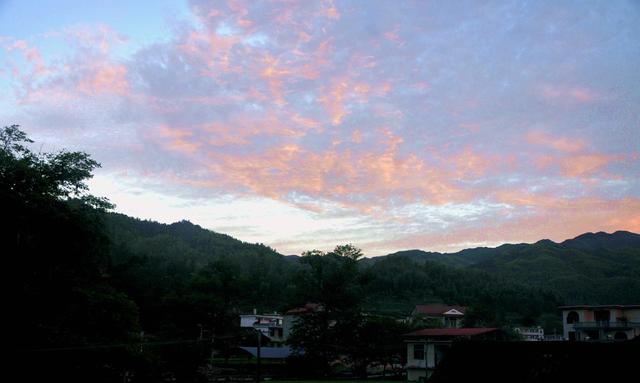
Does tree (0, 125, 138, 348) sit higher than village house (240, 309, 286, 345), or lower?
higher

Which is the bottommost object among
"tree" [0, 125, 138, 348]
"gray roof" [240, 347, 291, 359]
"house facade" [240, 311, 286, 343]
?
"gray roof" [240, 347, 291, 359]

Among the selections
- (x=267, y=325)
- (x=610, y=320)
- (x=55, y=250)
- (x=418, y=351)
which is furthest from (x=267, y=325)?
(x=55, y=250)

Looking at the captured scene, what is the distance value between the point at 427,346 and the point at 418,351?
1.39m

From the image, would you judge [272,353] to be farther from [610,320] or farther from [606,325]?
[610,320]

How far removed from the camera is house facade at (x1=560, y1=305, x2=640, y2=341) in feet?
186

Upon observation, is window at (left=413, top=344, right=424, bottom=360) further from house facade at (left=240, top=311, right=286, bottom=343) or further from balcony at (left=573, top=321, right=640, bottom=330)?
house facade at (left=240, top=311, right=286, bottom=343)

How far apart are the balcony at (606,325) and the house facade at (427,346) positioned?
47.8 ft

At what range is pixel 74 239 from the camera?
27484mm

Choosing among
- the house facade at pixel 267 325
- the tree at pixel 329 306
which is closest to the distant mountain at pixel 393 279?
the house facade at pixel 267 325

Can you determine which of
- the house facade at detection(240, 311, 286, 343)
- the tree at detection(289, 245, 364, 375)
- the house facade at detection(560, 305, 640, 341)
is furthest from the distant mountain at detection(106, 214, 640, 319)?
the house facade at detection(560, 305, 640, 341)

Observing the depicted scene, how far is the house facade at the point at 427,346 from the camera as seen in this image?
48.2 metres

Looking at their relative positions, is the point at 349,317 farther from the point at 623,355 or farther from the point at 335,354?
the point at 623,355

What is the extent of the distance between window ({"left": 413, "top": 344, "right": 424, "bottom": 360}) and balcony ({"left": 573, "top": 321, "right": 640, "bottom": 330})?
20.9 meters

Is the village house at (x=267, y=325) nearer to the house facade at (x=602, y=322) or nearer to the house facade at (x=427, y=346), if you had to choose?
the house facade at (x=427, y=346)
